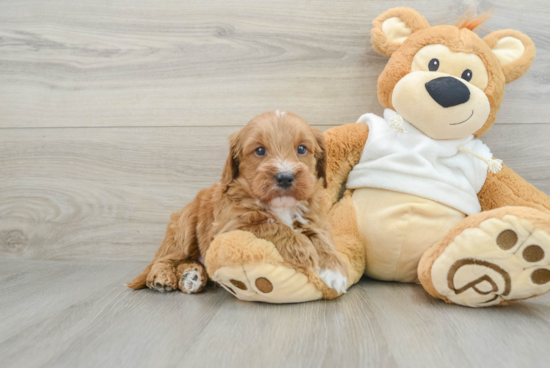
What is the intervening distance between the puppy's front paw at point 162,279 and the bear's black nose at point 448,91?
1.12 meters

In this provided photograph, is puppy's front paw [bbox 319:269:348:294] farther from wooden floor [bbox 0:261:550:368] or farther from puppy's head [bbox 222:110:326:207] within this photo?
puppy's head [bbox 222:110:326:207]

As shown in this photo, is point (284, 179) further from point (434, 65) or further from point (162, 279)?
point (434, 65)

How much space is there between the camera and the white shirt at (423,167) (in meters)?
1.36

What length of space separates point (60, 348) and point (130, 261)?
37.5 inches

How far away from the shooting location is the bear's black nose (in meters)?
1.29

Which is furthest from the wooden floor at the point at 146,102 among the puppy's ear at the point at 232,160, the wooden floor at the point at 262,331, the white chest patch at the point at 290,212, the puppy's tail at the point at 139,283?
the puppy's ear at the point at 232,160

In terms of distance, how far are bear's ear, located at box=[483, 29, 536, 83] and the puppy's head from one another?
2.48 feet

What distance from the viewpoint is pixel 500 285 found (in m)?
1.09

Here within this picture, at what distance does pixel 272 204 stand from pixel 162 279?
20.2 inches

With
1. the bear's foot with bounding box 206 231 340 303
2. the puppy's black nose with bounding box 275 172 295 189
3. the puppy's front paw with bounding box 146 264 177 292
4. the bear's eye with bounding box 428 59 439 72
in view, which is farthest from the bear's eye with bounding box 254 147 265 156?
the bear's eye with bounding box 428 59 439 72

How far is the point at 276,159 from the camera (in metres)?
1.20

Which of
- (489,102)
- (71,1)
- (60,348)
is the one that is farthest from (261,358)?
(71,1)

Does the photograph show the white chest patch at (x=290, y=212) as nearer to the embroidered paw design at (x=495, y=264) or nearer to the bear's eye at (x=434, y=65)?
the embroidered paw design at (x=495, y=264)

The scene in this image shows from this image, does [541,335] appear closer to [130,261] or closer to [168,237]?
[168,237]
